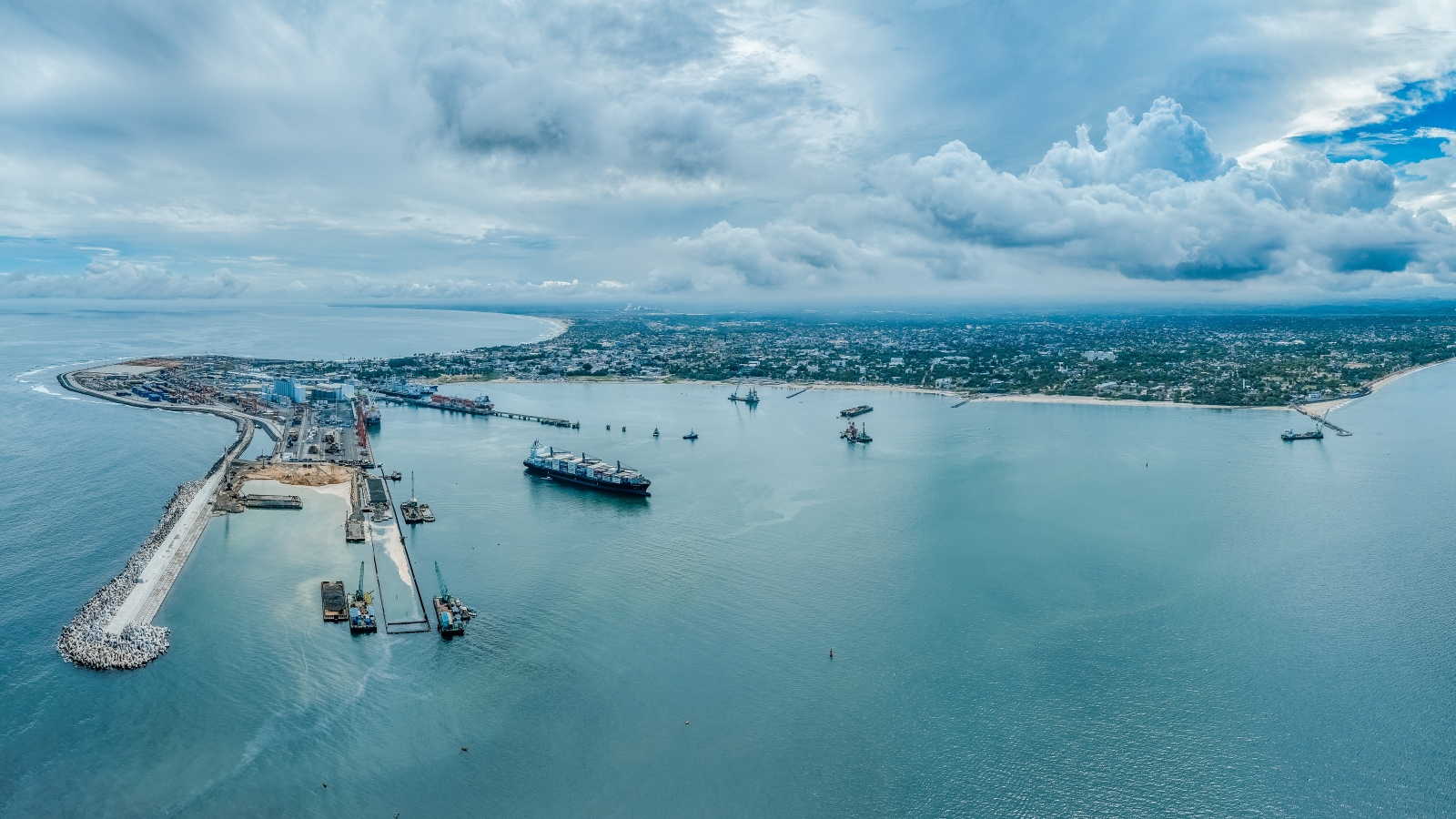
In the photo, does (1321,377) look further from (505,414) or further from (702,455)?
(505,414)

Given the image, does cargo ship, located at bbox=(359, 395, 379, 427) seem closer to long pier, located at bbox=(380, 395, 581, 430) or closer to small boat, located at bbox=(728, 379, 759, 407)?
long pier, located at bbox=(380, 395, 581, 430)

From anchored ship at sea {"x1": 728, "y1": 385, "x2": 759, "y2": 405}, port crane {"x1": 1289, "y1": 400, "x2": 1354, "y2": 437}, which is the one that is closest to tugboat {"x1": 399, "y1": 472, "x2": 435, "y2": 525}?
anchored ship at sea {"x1": 728, "y1": 385, "x2": 759, "y2": 405}

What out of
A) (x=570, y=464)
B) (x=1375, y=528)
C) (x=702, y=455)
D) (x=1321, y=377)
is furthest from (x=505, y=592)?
(x=1321, y=377)

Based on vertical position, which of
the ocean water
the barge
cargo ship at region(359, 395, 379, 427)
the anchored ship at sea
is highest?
cargo ship at region(359, 395, 379, 427)

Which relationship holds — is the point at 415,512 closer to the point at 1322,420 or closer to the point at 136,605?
the point at 136,605

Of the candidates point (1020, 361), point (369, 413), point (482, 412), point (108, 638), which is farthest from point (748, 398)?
point (108, 638)

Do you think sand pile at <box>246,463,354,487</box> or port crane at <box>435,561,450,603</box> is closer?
port crane at <box>435,561,450,603</box>
